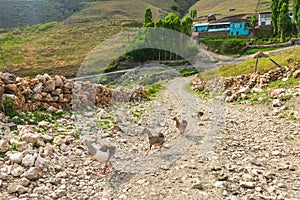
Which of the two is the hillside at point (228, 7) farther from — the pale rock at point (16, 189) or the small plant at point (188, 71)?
the pale rock at point (16, 189)

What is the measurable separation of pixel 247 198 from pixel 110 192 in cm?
333

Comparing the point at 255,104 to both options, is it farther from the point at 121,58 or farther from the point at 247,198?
the point at 121,58

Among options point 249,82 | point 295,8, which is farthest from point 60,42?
point 249,82

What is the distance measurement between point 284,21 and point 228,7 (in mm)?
84491

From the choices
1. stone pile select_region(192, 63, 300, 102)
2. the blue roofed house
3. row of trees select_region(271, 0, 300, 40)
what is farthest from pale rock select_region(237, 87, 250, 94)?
the blue roofed house

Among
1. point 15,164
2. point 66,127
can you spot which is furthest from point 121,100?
point 15,164

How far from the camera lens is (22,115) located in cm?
1055

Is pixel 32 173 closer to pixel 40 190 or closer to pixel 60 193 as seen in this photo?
pixel 40 190

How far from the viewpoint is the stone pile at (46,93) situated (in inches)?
432

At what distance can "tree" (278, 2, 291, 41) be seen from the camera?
166ft

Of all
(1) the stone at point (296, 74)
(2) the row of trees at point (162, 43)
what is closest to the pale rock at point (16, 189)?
(1) the stone at point (296, 74)

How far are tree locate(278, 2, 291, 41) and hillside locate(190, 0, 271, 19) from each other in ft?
182

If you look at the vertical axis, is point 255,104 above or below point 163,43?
below

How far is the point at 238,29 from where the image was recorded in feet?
230
